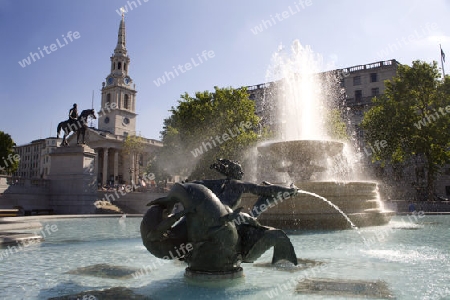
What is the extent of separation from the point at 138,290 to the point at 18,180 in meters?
25.4

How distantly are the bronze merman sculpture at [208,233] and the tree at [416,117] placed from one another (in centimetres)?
3392

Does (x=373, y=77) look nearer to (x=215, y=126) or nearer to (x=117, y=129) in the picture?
(x=215, y=126)

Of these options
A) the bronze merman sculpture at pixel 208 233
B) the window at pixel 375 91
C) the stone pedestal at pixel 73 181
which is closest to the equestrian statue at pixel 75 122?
the stone pedestal at pixel 73 181

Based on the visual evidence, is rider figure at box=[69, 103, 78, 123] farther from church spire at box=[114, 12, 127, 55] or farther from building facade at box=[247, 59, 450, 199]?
church spire at box=[114, 12, 127, 55]

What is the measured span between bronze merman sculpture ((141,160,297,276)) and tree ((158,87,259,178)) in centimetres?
3120

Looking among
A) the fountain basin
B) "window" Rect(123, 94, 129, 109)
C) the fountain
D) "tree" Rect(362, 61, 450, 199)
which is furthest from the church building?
the fountain basin

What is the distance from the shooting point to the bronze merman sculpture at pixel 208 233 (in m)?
4.38

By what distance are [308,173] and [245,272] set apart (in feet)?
47.0

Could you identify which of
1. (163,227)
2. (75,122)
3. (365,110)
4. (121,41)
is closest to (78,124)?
(75,122)

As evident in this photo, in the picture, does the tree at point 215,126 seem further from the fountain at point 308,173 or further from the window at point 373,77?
the window at point 373,77

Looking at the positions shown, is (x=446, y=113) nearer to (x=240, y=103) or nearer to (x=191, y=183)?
(x=240, y=103)

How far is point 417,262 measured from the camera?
601cm

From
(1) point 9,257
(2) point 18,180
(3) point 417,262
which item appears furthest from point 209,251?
(2) point 18,180

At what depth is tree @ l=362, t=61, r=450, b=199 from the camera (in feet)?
111
